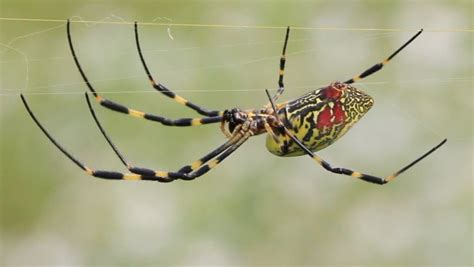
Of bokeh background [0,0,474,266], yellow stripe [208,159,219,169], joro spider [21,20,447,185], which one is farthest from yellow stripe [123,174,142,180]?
bokeh background [0,0,474,266]

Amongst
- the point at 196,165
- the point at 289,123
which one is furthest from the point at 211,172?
the point at 289,123

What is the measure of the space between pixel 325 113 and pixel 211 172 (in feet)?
2.59

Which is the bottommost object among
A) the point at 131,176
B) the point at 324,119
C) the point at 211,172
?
the point at 211,172

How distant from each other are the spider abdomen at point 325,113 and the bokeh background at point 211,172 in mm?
653

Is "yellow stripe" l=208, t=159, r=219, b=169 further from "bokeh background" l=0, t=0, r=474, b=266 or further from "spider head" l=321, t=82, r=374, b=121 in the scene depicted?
"bokeh background" l=0, t=0, r=474, b=266

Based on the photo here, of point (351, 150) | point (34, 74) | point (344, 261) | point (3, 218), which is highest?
point (34, 74)

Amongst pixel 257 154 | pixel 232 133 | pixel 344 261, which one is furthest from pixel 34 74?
pixel 344 261

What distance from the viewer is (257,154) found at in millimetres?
1963

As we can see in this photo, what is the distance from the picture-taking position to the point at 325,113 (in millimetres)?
1229

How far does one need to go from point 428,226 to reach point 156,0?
3.31 ft

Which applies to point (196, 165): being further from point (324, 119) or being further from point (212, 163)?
point (324, 119)

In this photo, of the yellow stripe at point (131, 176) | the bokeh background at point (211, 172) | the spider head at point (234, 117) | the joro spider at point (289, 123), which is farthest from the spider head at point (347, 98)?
the bokeh background at point (211, 172)

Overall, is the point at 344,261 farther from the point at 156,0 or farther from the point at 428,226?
the point at 156,0

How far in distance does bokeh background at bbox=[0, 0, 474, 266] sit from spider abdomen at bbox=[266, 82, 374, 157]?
653 mm
